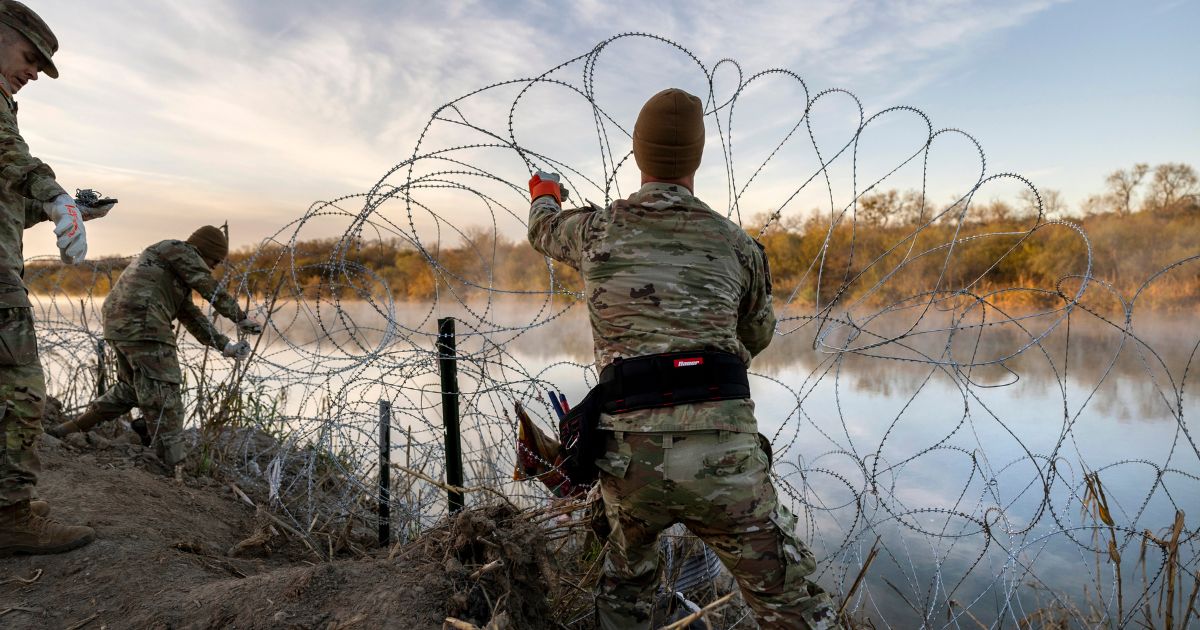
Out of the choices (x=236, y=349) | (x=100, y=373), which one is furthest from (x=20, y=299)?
(x=100, y=373)

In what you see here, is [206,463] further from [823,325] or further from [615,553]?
[823,325]

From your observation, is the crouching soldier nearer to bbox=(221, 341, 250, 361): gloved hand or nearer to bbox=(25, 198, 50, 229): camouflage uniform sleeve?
bbox=(221, 341, 250, 361): gloved hand

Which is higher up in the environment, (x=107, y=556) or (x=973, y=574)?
(x=107, y=556)

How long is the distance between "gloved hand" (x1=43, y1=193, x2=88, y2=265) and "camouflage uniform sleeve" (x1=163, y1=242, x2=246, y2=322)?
208 centimetres

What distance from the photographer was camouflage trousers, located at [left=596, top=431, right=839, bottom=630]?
1931mm

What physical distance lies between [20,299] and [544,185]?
7.26 feet

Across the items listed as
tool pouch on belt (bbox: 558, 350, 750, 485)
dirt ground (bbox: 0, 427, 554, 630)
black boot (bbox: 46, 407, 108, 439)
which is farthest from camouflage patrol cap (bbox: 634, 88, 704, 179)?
black boot (bbox: 46, 407, 108, 439)

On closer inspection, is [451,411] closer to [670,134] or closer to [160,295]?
[670,134]

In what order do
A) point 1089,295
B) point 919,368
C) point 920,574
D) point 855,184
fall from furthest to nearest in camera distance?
point 1089,295 < point 919,368 < point 920,574 < point 855,184

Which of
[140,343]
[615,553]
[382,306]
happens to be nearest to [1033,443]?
[615,553]

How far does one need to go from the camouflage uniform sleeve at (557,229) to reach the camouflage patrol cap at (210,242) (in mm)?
3632

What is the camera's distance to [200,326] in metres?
4.93

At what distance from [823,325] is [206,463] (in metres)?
4.25

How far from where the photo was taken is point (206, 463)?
4.51 meters
